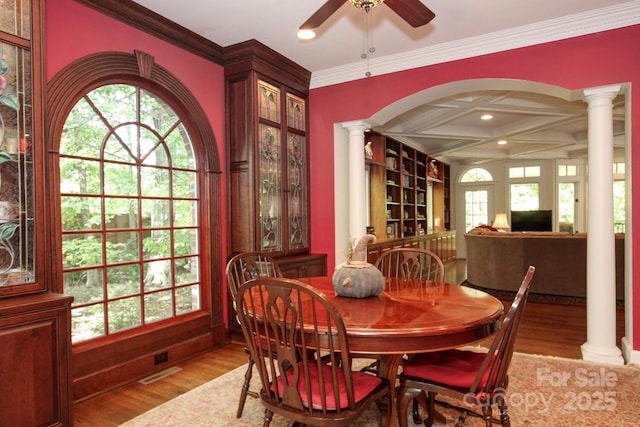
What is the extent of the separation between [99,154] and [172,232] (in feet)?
2.81

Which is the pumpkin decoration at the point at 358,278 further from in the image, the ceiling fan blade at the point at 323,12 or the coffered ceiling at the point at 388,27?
the coffered ceiling at the point at 388,27

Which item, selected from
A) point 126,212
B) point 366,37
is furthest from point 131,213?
point 366,37

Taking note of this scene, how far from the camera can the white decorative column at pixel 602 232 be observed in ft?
10.6

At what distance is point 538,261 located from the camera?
18.9ft

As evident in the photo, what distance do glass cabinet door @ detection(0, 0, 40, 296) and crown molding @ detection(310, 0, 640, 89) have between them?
285 cm

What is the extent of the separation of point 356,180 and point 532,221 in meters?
7.16

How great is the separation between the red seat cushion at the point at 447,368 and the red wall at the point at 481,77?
6.80ft

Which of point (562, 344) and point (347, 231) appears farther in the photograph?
point (347, 231)

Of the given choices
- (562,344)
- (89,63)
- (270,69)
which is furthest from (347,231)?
(89,63)

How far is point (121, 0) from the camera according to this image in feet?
9.53

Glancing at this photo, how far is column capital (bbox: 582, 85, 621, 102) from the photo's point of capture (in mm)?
3204

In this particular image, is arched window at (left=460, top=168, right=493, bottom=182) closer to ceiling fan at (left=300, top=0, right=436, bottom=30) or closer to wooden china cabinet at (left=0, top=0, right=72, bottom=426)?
ceiling fan at (left=300, top=0, right=436, bottom=30)

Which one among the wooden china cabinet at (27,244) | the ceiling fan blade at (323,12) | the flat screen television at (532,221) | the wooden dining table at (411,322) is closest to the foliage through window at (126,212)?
the wooden china cabinet at (27,244)

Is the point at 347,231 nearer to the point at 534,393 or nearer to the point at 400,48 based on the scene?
the point at 400,48
